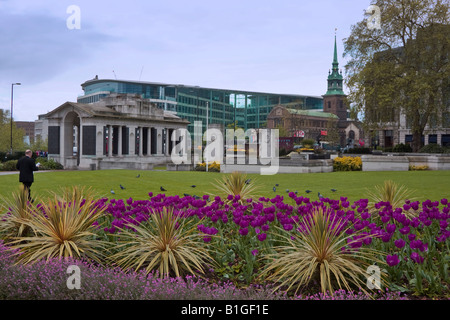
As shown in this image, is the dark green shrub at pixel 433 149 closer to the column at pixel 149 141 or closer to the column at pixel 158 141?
the column at pixel 158 141

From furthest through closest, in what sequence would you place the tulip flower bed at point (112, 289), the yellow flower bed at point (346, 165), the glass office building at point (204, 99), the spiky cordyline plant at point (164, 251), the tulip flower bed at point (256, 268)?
the glass office building at point (204, 99)
the yellow flower bed at point (346, 165)
the spiky cordyline plant at point (164, 251)
the tulip flower bed at point (256, 268)
the tulip flower bed at point (112, 289)

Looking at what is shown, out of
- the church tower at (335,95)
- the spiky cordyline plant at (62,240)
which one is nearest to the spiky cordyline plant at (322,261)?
the spiky cordyline plant at (62,240)

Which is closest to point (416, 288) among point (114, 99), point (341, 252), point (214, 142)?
point (341, 252)

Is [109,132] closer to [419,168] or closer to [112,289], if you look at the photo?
[419,168]

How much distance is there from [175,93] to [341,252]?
137 m

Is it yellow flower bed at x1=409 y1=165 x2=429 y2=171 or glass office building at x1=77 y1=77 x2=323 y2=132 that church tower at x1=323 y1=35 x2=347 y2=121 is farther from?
yellow flower bed at x1=409 y1=165 x2=429 y2=171

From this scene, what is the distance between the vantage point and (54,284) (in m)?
5.95

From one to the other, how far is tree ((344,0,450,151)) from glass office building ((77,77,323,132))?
64.1m

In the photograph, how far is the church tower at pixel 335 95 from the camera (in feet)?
529

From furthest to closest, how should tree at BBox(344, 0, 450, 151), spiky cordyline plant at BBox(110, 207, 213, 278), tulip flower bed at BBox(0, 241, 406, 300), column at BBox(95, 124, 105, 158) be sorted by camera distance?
column at BBox(95, 124, 105, 158) < tree at BBox(344, 0, 450, 151) < spiky cordyline plant at BBox(110, 207, 213, 278) < tulip flower bed at BBox(0, 241, 406, 300)

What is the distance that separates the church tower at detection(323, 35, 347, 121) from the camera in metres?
Answer: 161

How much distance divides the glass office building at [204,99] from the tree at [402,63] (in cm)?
6415

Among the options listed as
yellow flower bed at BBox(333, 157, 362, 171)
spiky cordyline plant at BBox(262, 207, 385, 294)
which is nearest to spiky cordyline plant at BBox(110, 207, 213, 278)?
spiky cordyline plant at BBox(262, 207, 385, 294)
